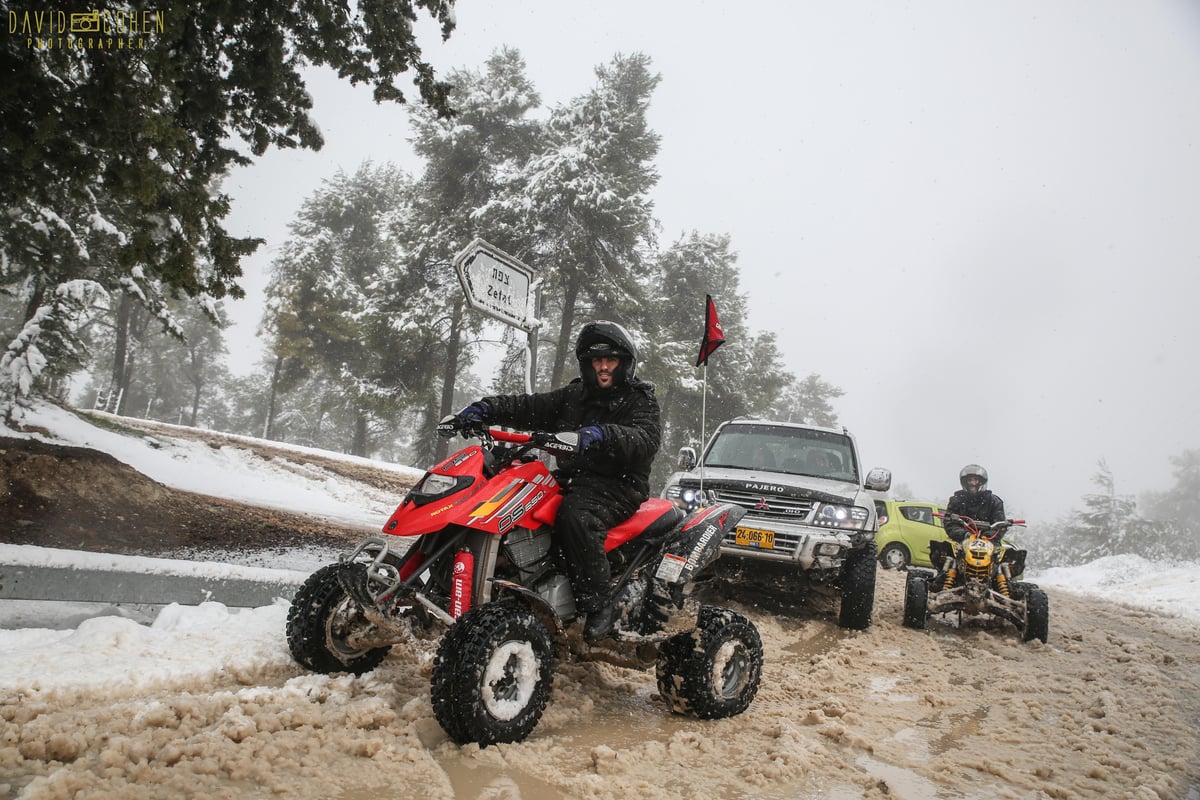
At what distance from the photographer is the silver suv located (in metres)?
6.69

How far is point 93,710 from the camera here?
110 inches

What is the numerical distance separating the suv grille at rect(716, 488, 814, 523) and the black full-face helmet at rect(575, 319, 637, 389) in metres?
3.45

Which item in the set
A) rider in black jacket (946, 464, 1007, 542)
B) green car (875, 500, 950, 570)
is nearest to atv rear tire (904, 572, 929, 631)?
rider in black jacket (946, 464, 1007, 542)

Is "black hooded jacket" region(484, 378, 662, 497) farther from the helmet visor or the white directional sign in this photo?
the white directional sign

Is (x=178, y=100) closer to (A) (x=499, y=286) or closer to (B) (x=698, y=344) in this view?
(A) (x=499, y=286)

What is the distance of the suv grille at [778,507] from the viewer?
22.8 ft

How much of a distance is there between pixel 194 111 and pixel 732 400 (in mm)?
22996

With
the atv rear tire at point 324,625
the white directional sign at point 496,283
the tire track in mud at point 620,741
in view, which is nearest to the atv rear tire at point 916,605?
the tire track in mud at point 620,741

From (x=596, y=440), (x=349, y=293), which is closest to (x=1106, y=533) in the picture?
(x=349, y=293)

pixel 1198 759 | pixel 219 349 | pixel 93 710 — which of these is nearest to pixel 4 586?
pixel 93 710

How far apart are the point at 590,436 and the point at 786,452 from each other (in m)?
5.65

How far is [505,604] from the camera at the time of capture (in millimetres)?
3178

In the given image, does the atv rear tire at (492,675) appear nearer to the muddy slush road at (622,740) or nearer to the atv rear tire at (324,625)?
the muddy slush road at (622,740)

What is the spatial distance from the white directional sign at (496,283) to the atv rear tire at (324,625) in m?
2.86
